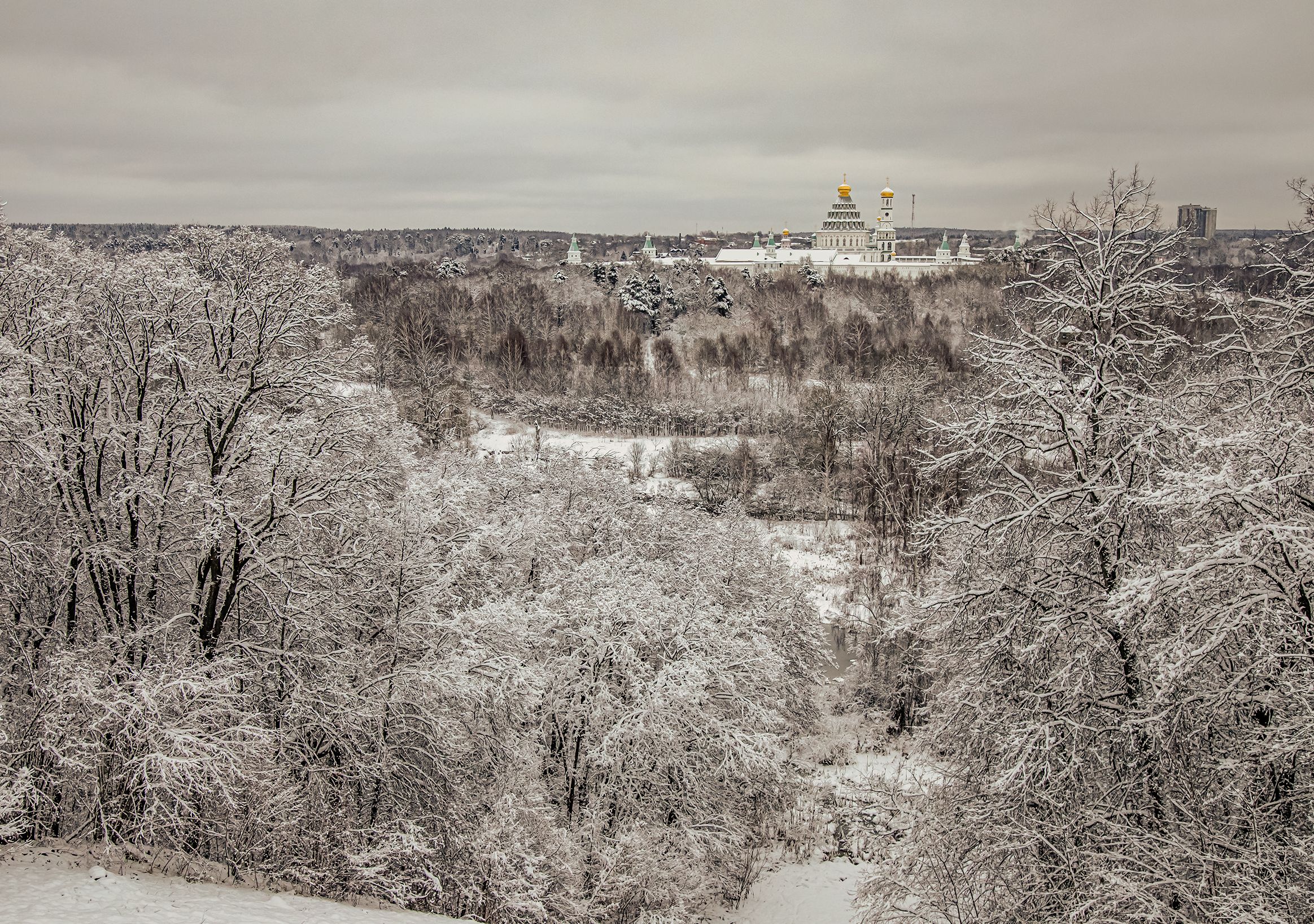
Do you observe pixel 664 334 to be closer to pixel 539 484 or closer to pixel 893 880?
pixel 539 484

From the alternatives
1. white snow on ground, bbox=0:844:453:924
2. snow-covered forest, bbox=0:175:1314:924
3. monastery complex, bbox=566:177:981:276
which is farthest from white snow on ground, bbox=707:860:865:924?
monastery complex, bbox=566:177:981:276

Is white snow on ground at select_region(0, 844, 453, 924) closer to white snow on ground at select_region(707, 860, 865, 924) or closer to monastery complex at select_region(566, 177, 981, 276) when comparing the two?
white snow on ground at select_region(707, 860, 865, 924)

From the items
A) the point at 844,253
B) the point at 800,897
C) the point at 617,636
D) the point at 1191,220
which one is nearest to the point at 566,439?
the point at 617,636

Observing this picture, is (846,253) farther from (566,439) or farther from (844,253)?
(566,439)

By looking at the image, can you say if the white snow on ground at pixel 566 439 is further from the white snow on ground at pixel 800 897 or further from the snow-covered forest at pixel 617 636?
the white snow on ground at pixel 800 897

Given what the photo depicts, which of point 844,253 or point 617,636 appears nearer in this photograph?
point 617,636
